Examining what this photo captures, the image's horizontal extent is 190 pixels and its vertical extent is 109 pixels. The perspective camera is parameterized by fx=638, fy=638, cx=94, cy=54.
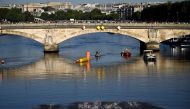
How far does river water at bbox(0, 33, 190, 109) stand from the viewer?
21.5 meters

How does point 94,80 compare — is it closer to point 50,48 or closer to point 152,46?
point 50,48

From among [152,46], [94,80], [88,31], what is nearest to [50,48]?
[88,31]

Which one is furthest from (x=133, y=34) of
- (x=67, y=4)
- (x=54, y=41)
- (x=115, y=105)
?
(x=67, y=4)

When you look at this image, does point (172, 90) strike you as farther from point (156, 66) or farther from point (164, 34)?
point (164, 34)

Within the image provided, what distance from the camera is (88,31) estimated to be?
3816cm

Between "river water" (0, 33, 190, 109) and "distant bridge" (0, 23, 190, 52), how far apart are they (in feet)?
3.85

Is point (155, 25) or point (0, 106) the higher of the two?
point (155, 25)

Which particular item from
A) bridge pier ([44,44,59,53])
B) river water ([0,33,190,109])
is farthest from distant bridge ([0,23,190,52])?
river water ([0,33,190,109])

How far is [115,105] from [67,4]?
359 ft

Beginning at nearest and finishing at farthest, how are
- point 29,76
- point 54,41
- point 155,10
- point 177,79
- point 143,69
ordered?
point 177,79 → point 29,76 → point 143,69 → point 54,41 → point 155,10

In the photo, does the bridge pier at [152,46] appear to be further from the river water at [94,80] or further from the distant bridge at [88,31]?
the river water at [94,80]

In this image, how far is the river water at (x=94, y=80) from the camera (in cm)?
2146

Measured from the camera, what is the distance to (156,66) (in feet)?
99.8

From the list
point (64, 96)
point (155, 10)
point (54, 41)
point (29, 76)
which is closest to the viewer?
point (64, 96)
